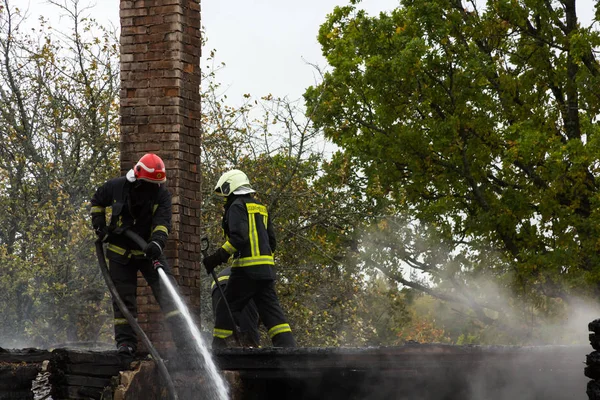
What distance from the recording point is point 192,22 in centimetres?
748

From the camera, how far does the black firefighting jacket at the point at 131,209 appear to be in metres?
6.67

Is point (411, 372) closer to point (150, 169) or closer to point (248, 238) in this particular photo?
point (248, 238)

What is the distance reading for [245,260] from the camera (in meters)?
7.54

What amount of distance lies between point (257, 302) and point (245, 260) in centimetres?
43

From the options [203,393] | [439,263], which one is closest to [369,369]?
[203,393]

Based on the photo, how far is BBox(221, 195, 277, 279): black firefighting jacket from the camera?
24.4 ft

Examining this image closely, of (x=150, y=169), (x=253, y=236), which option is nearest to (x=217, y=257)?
(x=253, y=236)

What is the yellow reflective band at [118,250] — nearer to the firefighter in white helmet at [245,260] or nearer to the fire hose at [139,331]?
the fire hose at [139,331]

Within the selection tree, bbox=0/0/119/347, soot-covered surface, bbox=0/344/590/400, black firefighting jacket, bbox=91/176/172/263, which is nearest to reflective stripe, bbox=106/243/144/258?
black firefighting jacket, bbox=91/176/172/263

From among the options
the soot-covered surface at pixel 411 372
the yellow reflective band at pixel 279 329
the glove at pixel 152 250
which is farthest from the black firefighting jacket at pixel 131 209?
the yellow reflective band at pixel 279 329

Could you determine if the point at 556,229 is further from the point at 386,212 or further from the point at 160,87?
the point at 160,87

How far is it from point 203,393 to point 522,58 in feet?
43.4

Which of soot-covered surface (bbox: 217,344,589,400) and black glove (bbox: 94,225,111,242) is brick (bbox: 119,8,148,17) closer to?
black glove (bbox: 94,225,111,242)

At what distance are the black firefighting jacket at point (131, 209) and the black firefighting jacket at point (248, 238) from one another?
833mm
